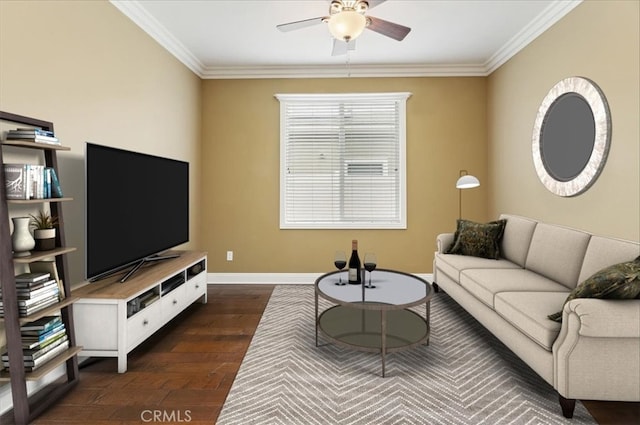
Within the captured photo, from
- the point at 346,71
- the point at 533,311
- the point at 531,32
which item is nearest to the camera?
the point at 533,311

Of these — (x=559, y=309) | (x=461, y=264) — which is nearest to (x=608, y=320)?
(x=559, y=309)

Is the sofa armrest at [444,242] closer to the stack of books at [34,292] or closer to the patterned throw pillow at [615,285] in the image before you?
the patterned throw pillow at [615,285]

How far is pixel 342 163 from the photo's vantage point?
4.52 meters

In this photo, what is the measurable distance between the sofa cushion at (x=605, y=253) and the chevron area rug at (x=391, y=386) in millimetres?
830

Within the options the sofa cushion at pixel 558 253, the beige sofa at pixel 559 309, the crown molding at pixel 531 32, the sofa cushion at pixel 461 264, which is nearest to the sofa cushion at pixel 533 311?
the beige sofa at pixel 559 309

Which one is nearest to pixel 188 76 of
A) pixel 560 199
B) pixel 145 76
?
pixel 145 76

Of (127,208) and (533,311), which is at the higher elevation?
(127,208)

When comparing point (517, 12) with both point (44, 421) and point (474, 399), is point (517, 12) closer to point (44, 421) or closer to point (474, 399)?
point (474, 399)

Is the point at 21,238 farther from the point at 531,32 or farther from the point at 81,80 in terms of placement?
the point at 531,32

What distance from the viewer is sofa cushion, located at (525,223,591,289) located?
8.21 ft

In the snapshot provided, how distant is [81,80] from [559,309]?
11.8 ft

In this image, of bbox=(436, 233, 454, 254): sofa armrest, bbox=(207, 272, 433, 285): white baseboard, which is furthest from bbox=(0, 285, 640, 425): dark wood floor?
bbox=(436, 233, 454, 254): sofa armrest

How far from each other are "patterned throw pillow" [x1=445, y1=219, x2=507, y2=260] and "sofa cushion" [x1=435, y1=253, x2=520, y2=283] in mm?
73

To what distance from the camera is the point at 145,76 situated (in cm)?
323
